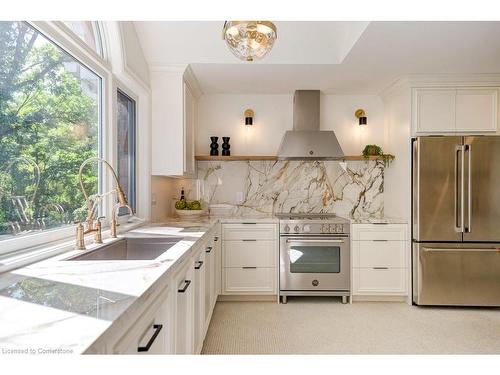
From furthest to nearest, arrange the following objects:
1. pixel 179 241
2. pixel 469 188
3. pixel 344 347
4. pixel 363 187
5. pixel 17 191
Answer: pixel 363 187 < pixel 469 188 < pixel 344 347 < pixel 179 241 < pixel 17 191

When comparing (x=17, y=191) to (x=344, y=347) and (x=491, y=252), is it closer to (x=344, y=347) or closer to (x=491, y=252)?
(x=344, y=347)

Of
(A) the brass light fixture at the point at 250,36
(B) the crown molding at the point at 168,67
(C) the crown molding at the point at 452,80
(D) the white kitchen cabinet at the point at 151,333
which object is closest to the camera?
(D) the white kitchen cabinet at the point at 151,333

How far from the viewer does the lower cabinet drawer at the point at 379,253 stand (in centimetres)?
350

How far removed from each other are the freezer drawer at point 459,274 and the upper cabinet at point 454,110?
46.0 inches

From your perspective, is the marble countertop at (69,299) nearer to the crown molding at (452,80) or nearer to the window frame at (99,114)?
the window frame at (99,114)

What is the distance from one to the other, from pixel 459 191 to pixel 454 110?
849 mm

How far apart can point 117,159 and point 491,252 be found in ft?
11.4

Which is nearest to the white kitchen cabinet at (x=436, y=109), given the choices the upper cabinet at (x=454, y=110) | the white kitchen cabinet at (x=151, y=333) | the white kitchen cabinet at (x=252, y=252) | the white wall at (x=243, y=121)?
the upper cabinet at (x=454, y=110)

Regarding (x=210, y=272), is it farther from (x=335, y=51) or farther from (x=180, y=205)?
(x=335, y=51)

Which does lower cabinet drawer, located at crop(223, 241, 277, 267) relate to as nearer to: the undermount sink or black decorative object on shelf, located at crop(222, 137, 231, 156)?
black decorative object on shelf, located at crop(222, 137, 231, 156)

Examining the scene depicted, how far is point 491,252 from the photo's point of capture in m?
3.24
